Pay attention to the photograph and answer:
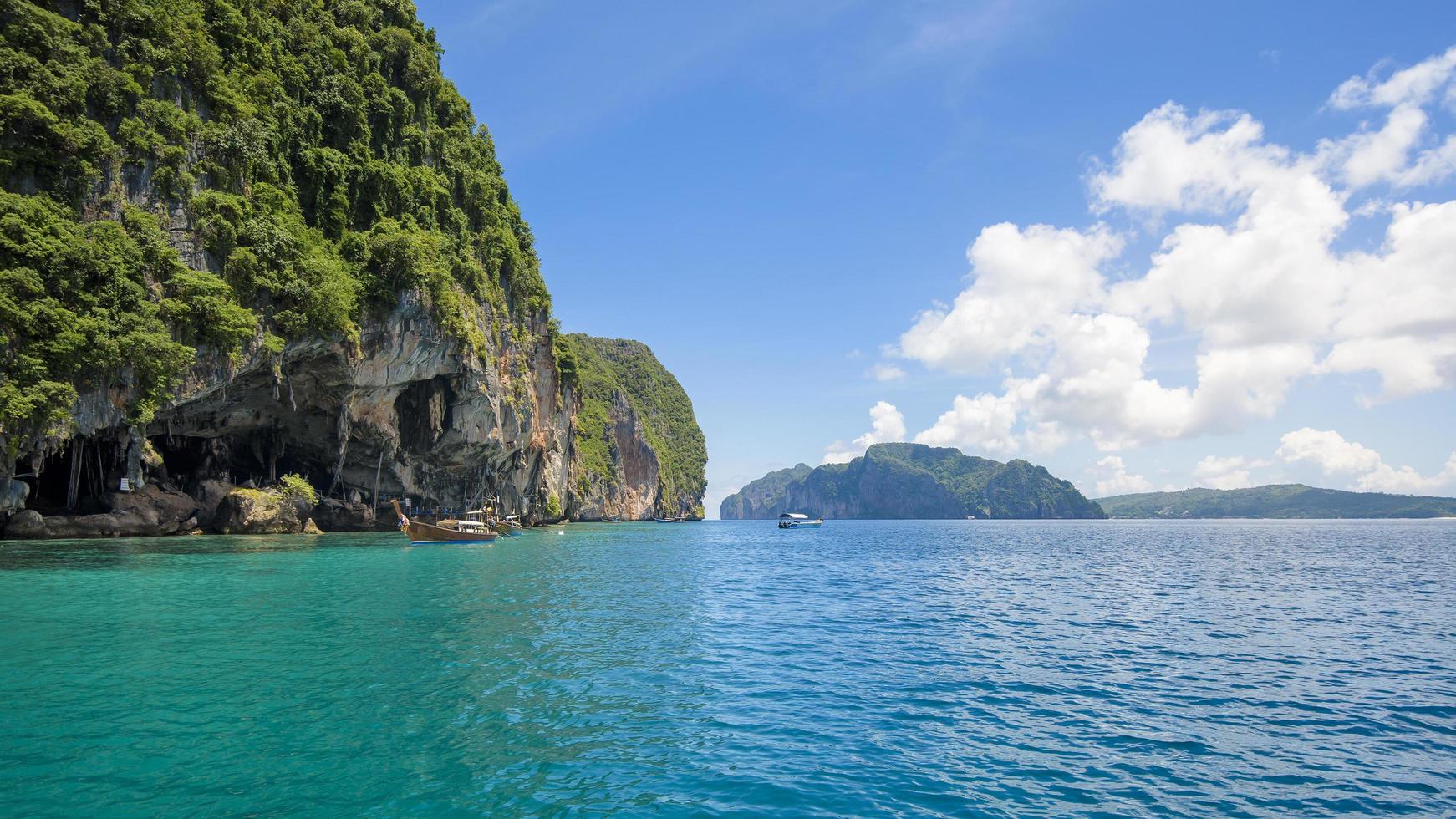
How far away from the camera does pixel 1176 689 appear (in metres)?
11.4

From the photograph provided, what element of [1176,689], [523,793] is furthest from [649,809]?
[1176,689]

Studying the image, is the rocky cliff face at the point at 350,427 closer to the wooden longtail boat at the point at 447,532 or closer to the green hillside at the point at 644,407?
the wooden longtail boat at the point at 447,532

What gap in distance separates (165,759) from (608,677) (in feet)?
19.3

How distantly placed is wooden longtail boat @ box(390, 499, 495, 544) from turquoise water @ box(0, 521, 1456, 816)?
1841 cm

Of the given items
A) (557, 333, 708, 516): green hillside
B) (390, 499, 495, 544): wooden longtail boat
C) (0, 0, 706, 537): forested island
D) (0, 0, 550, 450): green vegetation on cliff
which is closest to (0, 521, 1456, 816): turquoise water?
(0, 0, 550, 450): green vegetation on cliff

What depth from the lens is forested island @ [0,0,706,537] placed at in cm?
2694

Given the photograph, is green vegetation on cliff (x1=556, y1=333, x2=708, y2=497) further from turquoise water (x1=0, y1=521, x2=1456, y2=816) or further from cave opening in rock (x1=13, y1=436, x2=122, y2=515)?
turquoise water (x1=0, y1=521, x2=1456, y2=816)

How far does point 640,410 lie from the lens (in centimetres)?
15812

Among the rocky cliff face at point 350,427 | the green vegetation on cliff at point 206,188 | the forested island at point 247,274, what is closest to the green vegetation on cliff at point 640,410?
the rocky cliff face at point 350,427

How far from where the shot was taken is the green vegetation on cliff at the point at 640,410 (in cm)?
12431

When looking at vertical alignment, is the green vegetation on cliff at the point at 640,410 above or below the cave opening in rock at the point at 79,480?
above

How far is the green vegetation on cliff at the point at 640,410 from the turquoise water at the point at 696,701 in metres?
100

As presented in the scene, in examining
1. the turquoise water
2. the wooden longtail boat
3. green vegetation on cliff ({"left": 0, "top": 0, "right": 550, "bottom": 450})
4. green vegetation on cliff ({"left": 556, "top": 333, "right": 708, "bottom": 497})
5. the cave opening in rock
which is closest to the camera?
the turquoise water

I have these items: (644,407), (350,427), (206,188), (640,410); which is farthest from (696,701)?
(644,407)
